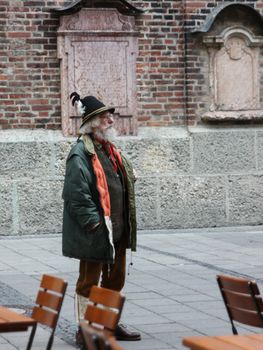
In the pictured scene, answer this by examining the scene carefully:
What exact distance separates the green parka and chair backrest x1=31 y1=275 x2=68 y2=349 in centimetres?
134

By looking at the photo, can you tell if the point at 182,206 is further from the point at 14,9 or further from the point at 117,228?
the point at 117,228

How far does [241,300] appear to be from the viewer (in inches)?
236

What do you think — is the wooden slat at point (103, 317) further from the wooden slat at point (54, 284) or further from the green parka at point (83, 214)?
the green parka at point (83, 214)

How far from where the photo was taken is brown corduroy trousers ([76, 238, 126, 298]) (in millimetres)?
7742

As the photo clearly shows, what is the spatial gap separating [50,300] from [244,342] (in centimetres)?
141

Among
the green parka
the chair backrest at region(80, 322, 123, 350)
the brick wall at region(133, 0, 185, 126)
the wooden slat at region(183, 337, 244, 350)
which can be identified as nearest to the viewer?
the chair backrest at region(80, 322, 123, 350)

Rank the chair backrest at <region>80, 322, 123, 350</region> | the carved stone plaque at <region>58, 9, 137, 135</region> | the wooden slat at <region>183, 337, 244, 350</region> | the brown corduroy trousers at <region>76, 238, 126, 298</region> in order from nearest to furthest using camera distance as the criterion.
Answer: the chair backrest at <region>80, 322, 123, 350</region>, the wooden slat at <region>183, 337, 244, 350</region>, the brown corduroy trousers at <region>76, 238, 126, 298</region>, the carved stone plaque at <region>58, 9, 137, 135</region>

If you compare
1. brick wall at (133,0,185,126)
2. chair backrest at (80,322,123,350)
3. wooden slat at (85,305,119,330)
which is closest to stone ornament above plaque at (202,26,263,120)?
brick wall at (133,0,185,126)

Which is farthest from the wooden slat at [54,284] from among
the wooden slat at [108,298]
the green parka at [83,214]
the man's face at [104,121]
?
the man's face at [104,121]

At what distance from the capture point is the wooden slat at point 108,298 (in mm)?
5518

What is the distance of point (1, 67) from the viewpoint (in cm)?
1473

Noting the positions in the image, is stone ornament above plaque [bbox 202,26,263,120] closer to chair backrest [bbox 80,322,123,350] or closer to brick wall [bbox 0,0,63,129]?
brick wall [bbox 0,0,63,129]

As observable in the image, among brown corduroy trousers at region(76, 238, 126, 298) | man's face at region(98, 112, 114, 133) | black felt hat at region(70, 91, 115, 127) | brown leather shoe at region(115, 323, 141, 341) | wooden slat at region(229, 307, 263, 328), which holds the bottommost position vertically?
brown leather shoe at region(115, 323, 141, 341)

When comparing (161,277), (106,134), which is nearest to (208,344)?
(106,134)
